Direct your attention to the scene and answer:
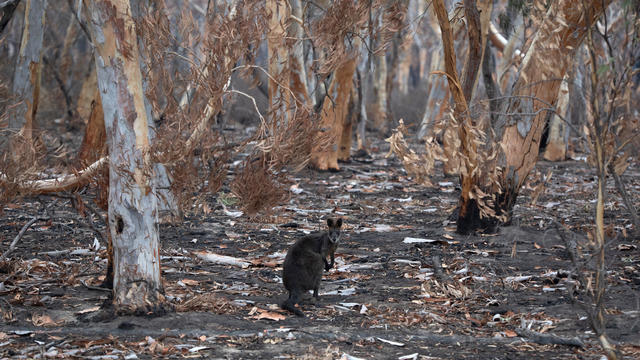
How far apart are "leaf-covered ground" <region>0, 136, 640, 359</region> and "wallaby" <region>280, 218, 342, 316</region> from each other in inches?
7.0

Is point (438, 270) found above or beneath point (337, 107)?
beneath

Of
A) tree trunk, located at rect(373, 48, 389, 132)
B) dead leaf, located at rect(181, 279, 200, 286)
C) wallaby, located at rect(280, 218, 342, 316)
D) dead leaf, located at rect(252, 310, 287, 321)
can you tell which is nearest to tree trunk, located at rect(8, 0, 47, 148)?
dead leaf, located at rect(181, 279, 200, 286)

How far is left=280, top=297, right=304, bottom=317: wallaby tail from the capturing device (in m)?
6.23

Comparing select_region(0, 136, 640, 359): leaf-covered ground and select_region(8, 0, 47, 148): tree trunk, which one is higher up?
select_region(8, 0, 47, 148): tree trunk

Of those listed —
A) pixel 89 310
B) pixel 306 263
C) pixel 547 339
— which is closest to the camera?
pixel 547 339

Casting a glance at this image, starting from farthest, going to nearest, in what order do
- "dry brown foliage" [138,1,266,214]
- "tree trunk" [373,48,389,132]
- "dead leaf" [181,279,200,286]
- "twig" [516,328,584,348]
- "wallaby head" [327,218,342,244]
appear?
"tree trunk" [373,48,389,132]
"dead leaf" [181,279,200,286]
"wallaby head" [327,218,342,244]
"dry brown foliage" [138,1,266,214]
"twig" [516,328,584,348]

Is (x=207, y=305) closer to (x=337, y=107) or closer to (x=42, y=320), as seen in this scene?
(x=42, y=320)

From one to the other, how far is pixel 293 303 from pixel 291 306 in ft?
0.30

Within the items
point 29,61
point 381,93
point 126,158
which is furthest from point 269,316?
point 381,93

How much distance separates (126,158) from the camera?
569cm

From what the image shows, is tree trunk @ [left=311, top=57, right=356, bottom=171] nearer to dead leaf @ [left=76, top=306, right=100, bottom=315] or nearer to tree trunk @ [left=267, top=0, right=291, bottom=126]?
tree trunk @ [left=267, top=0, right=291, bottom=126]

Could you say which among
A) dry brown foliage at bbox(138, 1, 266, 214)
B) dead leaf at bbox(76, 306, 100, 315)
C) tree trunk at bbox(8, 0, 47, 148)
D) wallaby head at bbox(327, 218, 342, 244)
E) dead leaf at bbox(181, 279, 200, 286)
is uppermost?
tree trunk at bbox(8, 0, 47, 148)

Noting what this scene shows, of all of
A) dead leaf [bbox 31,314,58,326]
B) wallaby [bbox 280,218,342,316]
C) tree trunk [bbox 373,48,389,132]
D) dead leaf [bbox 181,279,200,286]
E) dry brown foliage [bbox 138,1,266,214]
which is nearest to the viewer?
dead leaf [bbox 31,314,58,326]

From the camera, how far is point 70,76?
24.6 meters
